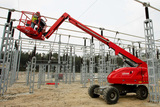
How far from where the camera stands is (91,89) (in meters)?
7.39

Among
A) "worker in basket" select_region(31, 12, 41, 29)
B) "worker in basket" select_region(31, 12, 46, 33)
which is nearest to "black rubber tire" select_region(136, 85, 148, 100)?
"worker in basket" select_region(31, 12, 46, 33)

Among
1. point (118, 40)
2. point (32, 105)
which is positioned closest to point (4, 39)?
point (32, 105)

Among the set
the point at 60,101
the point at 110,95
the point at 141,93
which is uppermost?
the point at 110,95

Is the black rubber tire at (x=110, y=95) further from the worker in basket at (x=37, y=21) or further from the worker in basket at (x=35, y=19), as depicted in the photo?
the worker in basket at (x=35, y=19)

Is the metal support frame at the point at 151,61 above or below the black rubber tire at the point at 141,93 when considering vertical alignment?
above

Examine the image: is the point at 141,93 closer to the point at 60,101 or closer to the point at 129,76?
the point at 129,76

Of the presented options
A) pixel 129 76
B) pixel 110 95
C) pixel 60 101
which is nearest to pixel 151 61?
pixel 129 76

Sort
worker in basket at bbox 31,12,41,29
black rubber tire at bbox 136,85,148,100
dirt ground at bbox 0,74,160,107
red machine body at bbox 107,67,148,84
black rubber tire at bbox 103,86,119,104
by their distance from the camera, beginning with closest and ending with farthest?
dirt ground at bbox 0,74,160,107 → black rubber tire at bbox 103,86,119,104 → worker in basket at bbox 31,12,41,29 → red machine body at bbox 107,67,148,84 → black rubber tire at bbox 136,85,148,100

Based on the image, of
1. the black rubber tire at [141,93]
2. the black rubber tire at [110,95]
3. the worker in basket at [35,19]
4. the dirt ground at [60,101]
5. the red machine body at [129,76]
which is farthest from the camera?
the black rubber tire at [141,93]

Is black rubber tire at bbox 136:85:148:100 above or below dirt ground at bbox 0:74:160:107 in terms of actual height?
above

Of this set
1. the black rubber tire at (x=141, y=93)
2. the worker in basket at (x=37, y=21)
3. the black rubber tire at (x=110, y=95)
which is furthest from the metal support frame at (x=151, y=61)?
the worker in basket at (x=37, y=21)

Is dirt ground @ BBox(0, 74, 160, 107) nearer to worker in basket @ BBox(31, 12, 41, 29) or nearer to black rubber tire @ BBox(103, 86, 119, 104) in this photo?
black rubber tire @ BBox(103, 86, 119, 104)

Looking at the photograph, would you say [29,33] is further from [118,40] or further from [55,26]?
[118,40]

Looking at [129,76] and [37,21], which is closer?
[37,21]
